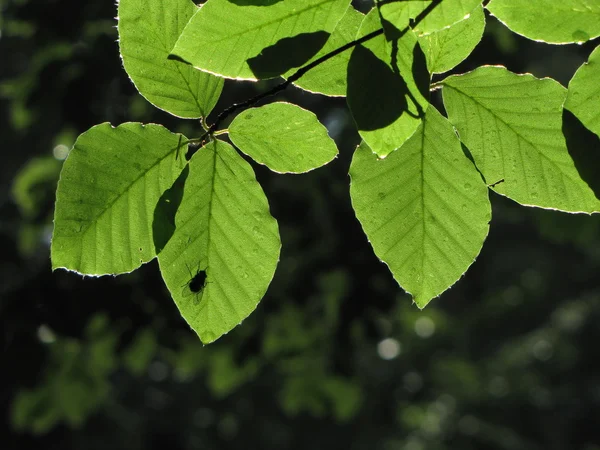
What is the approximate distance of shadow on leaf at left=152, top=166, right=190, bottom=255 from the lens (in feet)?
2.88

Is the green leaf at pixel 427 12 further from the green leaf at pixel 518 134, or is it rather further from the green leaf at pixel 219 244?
the green leaf at pixel 219 244

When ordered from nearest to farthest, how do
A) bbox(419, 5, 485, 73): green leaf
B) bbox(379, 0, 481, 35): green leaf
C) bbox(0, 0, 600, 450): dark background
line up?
bbox(379, 0, 481, 35): green leaf
bbox(419, 5, 485, 73): green leaf
bbox(0, 0, 600, 450): dark background

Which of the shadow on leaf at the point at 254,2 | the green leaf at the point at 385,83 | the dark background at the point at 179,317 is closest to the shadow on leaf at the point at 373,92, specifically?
the green leaf at the point at 385,83

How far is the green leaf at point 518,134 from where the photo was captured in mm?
869

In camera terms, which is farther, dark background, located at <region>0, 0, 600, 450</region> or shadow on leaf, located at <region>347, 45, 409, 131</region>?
dark background, located at <region>0, 0, 600, 450</region>

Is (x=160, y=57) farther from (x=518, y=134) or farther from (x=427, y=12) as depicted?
(x=518, y=134)

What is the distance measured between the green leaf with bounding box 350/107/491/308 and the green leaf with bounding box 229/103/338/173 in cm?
8

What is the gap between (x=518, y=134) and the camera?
2.91 feet

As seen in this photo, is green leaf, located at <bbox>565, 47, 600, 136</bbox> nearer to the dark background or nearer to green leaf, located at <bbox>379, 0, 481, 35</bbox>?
the dark background

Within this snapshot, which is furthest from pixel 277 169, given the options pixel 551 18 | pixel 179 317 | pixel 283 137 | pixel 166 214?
pixel 179 317

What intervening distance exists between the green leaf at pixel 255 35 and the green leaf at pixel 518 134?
0.67 ft

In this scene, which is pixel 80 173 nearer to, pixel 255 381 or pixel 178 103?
pixel 178 103

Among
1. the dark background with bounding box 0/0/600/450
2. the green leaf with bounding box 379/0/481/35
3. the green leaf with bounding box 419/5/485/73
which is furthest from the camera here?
the dark background with bounding box 0/0/600/450

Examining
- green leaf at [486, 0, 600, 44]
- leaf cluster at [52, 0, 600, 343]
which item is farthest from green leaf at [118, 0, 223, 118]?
green leaf at [486, 0, 600, 44]
